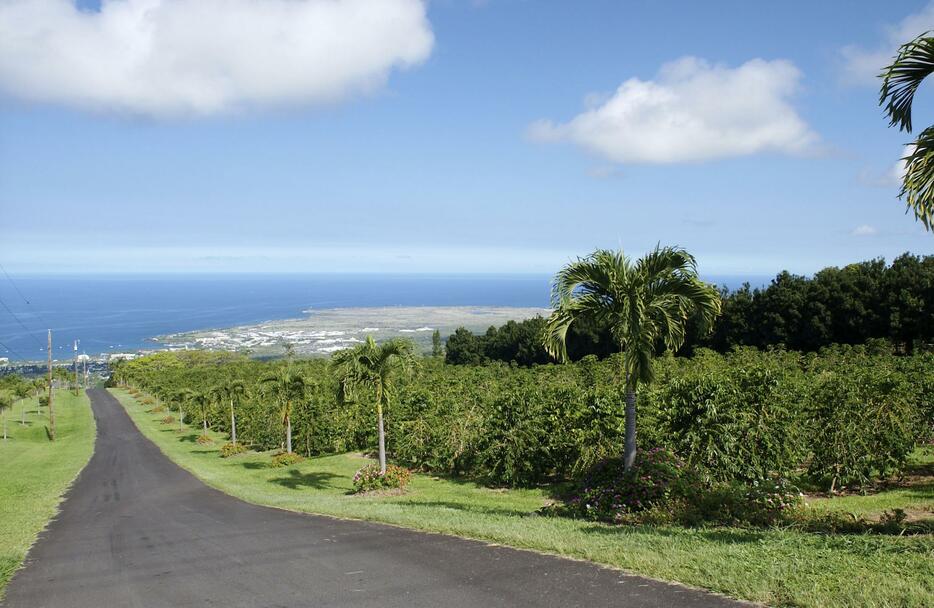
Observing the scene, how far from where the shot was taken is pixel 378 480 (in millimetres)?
18578

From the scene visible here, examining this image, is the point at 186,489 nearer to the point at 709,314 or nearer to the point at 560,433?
the point at 560,433

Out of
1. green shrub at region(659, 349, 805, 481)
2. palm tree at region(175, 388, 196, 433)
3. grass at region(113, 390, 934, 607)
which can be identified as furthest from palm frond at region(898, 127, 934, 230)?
palm tree at region(175, 388, 196, 433)

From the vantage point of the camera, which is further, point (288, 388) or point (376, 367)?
point (288, 388)

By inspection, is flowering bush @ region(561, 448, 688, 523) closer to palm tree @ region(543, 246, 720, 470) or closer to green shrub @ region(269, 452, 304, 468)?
palm tree @ region(543, 246, 720, 470)

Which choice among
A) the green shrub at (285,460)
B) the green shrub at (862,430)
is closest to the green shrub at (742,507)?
the green shrub at (862,430)

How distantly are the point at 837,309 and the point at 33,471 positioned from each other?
170 feet

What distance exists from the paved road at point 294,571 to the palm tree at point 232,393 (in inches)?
897

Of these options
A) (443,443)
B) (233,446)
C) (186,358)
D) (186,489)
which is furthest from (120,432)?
(186,358)

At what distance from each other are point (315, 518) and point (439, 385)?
56.7ft

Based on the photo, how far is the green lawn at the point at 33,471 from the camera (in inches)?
485

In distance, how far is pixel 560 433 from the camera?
19.0 metres

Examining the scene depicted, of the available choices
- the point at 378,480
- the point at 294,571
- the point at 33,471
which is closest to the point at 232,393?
the point at 33,471

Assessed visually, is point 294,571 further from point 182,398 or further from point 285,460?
point 182,398

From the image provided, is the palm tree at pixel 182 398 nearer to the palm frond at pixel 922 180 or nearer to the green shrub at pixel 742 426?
the green shrub at pixel 742 426
